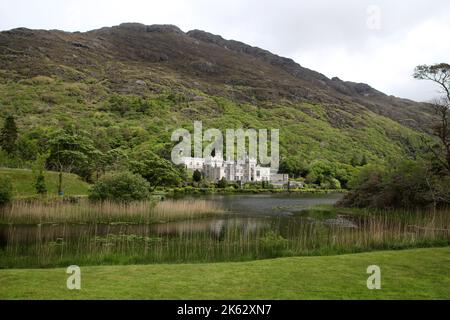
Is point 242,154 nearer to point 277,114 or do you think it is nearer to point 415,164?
point 277,114

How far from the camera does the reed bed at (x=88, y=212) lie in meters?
19.7

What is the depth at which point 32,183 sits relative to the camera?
2773 cm

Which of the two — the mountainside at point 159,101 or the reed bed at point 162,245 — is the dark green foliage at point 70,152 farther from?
the mountainside at point 159,101

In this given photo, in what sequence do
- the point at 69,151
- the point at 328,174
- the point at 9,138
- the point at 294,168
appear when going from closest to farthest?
the point at 69,151 → the point at 9,138 → the point at 328,174 → the point at 294,168

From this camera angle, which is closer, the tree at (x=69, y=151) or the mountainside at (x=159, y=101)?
the tree at (x=69, y=151)

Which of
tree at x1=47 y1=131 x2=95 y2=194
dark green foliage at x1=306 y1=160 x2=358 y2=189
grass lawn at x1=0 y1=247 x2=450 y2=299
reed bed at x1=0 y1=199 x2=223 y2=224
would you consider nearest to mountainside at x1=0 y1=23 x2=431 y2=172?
dark green foliage at x1=306 y1=160 x2=358 y2=189

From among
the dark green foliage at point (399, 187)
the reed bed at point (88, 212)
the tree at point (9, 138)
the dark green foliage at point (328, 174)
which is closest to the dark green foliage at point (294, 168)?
the dark green foliage at point (328, 174)

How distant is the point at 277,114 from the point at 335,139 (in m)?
27.6

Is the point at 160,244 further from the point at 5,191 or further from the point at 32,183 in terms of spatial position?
the point at 32,183

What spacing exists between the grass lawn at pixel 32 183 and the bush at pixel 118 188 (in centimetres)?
544

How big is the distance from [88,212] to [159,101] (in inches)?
4219

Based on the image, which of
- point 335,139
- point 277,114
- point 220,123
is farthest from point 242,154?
point 277,114

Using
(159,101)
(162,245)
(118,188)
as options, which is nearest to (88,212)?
(118,188)

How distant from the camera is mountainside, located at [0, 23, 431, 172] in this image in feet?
307
